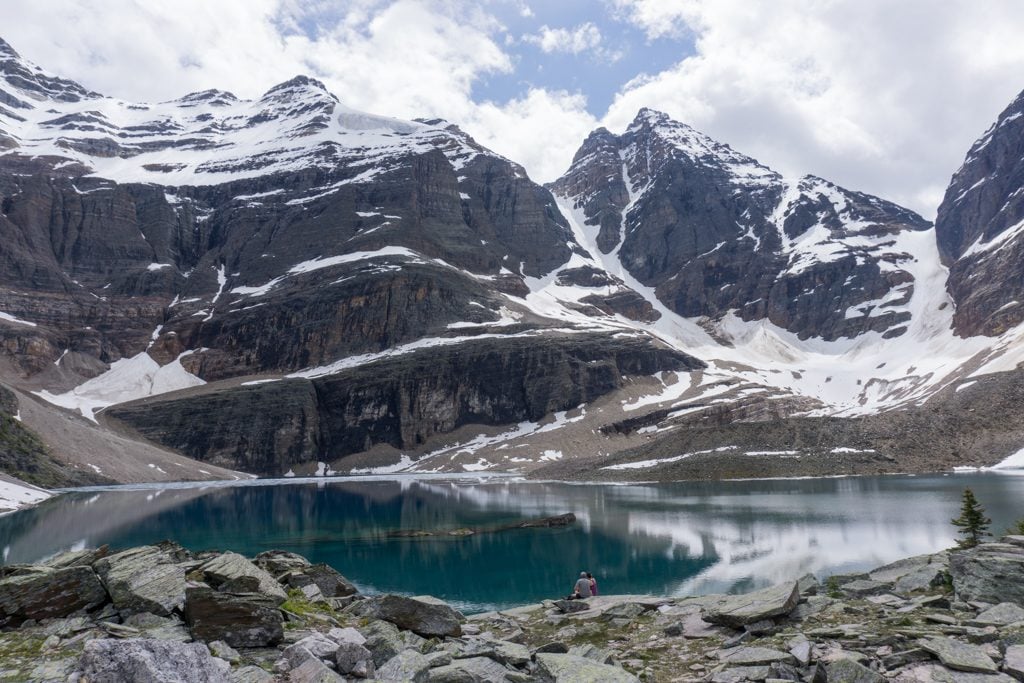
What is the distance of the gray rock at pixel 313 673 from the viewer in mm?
10234

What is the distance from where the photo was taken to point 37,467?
10212 centimetres

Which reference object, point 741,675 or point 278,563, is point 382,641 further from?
point 278,563

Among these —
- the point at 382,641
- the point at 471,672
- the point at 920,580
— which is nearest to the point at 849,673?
the point at 471,672

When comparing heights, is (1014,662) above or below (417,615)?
above

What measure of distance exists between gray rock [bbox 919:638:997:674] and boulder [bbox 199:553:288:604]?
12.8 m

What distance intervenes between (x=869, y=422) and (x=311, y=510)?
9275 cm

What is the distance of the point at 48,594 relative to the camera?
14.1m

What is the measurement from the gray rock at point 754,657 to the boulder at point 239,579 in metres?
9.61

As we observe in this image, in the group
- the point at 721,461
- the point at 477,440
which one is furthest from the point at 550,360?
the point at 721,461

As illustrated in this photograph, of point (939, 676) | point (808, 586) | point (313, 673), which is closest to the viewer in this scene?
point (939, 676)

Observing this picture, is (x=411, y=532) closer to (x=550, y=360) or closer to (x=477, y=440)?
(x=477, y=440)

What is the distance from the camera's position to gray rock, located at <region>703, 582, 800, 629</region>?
15.5m

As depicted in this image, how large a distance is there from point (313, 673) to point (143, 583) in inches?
240

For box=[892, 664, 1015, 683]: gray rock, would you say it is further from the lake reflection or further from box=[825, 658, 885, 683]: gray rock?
the lake reflection
